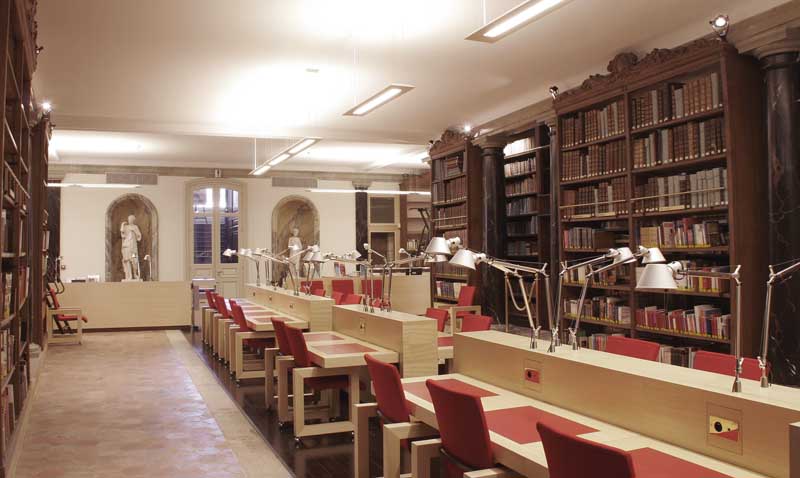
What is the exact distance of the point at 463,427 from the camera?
271cm

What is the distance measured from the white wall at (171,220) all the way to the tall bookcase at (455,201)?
570 centimetres

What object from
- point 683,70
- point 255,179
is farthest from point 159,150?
point 683,70

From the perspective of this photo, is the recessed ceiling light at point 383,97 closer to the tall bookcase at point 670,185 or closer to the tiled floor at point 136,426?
the tall bookcase at point 670,185

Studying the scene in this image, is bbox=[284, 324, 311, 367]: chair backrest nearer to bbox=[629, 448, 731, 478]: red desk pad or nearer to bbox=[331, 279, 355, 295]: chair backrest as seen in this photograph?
bbox=[629, 448, 731, 478]: red desk pad

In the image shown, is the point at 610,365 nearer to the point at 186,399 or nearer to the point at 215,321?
the point at 186,399

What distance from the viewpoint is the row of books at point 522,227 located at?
9.59m

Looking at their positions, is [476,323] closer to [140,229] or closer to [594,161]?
[594,161]

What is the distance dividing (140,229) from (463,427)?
14.0 m

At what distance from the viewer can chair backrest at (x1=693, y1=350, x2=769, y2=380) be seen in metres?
3.26

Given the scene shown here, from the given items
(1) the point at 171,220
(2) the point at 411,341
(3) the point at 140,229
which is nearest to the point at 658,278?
(2) the point at 411,341

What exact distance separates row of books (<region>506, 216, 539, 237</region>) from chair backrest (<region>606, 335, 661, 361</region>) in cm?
543

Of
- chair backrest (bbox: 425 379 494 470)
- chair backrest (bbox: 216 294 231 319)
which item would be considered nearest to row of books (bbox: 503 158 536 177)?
chair backrest (bbox: 216 294 231 319)

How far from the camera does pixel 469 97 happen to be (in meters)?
8.96

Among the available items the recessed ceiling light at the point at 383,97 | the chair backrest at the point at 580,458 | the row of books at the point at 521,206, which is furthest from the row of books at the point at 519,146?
the chair backrest at the point at 580,458
